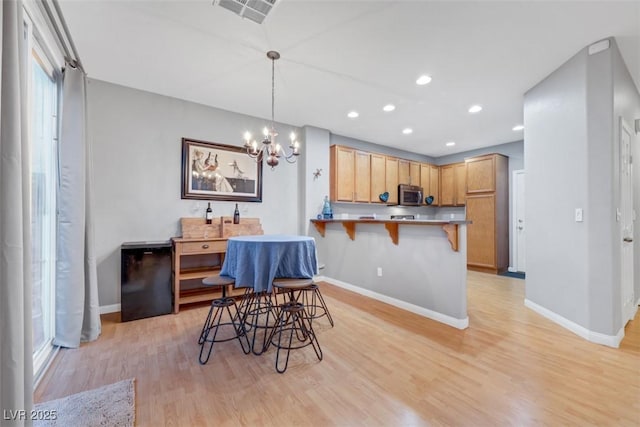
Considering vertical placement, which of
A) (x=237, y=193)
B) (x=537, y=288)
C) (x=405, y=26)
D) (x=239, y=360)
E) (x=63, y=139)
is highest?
(x=405, y=26)

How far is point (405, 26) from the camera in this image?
7.02 ft

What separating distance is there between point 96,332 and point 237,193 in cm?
220

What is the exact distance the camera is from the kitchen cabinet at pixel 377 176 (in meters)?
5.33

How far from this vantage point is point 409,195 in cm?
588

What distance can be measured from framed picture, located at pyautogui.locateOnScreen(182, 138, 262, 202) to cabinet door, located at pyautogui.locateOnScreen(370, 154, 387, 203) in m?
2.33

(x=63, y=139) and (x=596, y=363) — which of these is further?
(x=63, y=139)

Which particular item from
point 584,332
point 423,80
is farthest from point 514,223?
point 423,80

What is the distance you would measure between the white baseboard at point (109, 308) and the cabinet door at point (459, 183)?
21.2 feet

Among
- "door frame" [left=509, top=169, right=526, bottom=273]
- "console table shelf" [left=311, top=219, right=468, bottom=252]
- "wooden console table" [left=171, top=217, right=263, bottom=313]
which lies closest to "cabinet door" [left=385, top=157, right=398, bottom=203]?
"console table shelf" [left=311, top=219, right=468, bottom=252]

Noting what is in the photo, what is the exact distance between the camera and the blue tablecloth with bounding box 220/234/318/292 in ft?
7.13

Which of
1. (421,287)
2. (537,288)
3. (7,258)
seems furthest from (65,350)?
(537,288)

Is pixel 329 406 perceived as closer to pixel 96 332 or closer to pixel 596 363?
pixel 596 363

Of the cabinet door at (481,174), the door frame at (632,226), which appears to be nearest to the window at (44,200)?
the door frame at (632,226)

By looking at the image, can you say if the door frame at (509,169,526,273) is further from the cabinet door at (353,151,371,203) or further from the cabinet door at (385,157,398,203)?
the cabinet door at (353,151,371,203)
